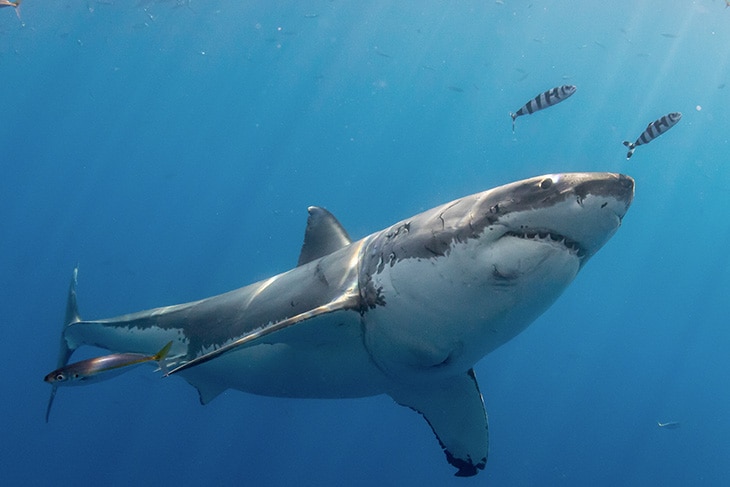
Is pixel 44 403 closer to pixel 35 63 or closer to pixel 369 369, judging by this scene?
pixel 369 369

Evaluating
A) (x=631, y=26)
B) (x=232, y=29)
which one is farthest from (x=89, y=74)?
(x=631, y=26)

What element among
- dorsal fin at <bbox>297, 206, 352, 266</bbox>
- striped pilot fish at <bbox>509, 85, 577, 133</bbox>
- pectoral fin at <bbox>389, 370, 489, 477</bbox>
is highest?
striped pilot fish at <bbox>509, 85, 577, 133</bbox>

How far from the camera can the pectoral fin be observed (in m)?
4.79

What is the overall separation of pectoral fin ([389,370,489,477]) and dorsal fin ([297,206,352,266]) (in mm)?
1476

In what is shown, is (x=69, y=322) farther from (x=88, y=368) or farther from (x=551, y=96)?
(x=551, y=96)

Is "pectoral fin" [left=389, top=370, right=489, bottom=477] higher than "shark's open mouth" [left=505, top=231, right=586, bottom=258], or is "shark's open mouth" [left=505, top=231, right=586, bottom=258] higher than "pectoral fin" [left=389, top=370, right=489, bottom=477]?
"shark's open mouth" [left=505, top=231, right=586, bottom=258]

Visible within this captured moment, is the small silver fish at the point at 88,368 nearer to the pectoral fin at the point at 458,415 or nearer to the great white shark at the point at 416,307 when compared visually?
the great white shark at the point at 416,307

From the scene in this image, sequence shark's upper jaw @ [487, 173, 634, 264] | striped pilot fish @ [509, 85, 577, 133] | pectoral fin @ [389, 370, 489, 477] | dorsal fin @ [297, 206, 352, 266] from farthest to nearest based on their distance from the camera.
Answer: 1. striped pilot fish @ [509, 85, 577, 133]
2. dorsal fin @ [297, 206, 352, 266]
3. pectoral fin @ [389, 370, 489, 477]
4. shark's upper jaw @ [487, 173, 634, 264]

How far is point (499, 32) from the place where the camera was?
157ft

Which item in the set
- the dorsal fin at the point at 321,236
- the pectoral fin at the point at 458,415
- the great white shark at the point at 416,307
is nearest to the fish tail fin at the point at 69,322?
the great white shark at the point at 416,307

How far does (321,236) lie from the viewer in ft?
17.6

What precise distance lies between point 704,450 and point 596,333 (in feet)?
65.8

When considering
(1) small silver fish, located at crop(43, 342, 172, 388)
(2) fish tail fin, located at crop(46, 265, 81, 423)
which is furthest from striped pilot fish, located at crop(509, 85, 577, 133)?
(2) fish tail fin, located at crop(46, 265, 81, 423)

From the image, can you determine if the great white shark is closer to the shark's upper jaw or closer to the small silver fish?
the shark's upper jaw
